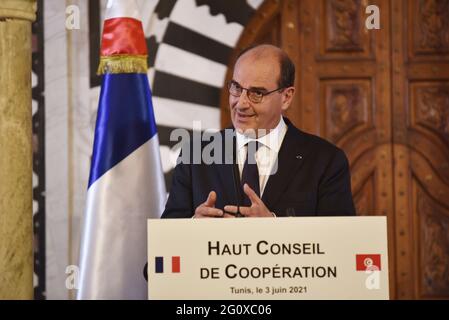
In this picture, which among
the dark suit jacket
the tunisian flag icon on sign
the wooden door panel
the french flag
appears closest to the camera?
the tunisian flag icon on sign

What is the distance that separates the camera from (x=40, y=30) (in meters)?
4.37

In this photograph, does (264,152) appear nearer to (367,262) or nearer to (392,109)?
(367,262)

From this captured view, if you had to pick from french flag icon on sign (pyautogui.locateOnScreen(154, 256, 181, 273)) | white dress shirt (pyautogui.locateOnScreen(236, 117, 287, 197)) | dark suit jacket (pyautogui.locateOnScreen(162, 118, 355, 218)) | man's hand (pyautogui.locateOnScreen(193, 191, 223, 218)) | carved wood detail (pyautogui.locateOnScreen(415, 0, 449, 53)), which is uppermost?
carved wood detail (pyautogui.locateOnScreen(415, 0, 449, 53))

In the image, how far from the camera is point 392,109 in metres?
4.52

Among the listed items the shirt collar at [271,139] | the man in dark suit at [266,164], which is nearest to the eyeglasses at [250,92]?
the man in dark suit at [266,164]

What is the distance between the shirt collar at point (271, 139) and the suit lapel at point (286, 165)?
33mm

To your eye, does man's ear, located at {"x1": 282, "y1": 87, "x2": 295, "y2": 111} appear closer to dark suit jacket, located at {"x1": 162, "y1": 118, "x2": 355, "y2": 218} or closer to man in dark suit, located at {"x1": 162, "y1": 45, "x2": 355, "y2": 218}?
man in dark suit, located at {"x1": 162, "y1": 45, "x2": 355, "y2": 218}

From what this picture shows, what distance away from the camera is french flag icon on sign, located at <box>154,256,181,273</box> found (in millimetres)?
2451

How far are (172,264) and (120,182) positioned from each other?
4.22 feet

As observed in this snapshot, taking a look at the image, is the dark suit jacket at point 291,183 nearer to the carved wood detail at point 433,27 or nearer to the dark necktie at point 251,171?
the dark necktie at point 251,171

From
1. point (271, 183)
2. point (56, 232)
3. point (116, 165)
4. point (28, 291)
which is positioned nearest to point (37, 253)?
point (56, 232)

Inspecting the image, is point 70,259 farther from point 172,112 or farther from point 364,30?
point 364,30

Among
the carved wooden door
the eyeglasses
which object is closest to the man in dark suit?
the eyeglasses
